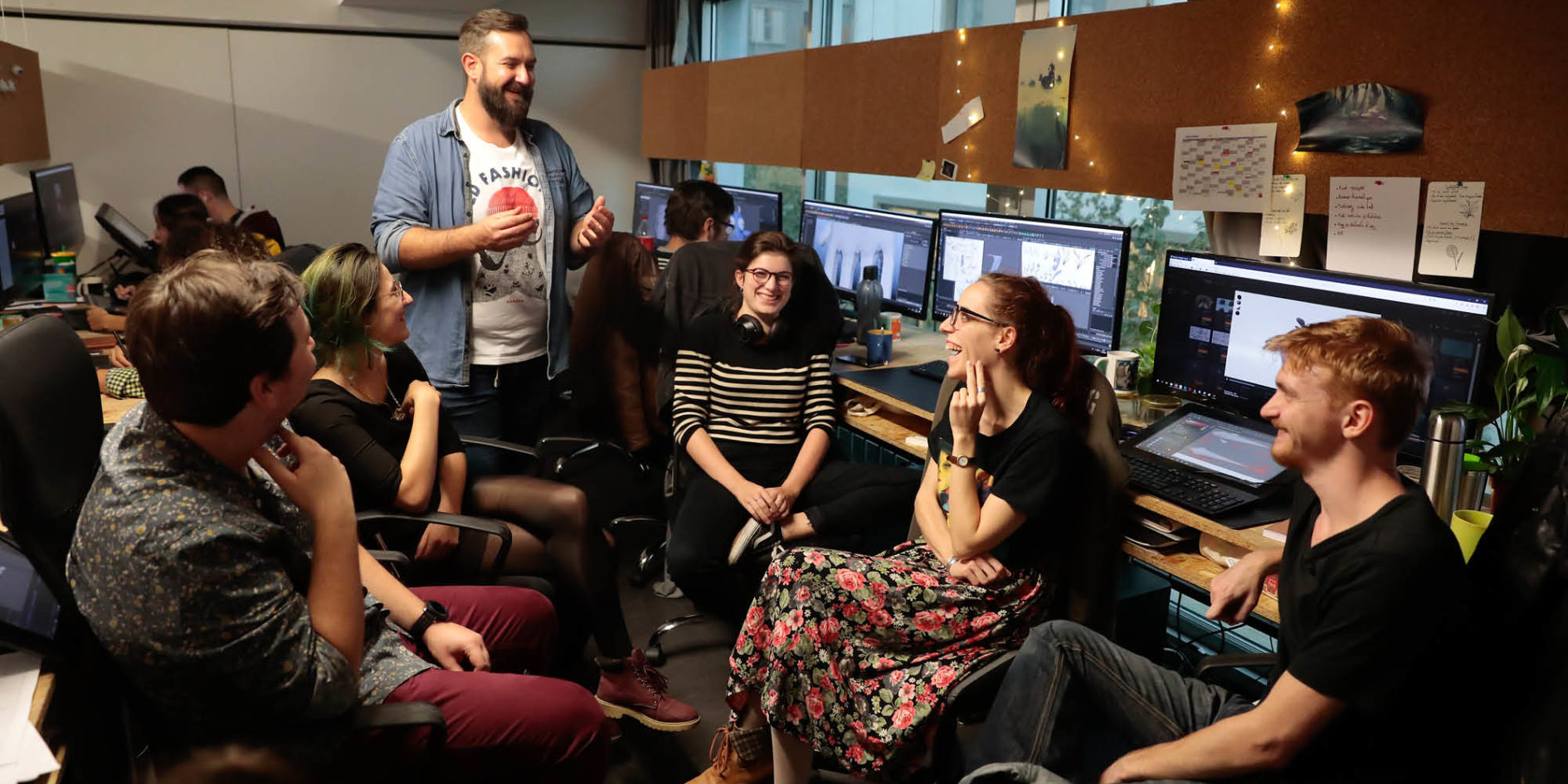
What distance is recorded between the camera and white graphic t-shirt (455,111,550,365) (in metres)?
2.69

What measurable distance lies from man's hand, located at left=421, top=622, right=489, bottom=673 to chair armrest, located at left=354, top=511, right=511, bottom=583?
0.34m

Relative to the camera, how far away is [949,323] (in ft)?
7.16

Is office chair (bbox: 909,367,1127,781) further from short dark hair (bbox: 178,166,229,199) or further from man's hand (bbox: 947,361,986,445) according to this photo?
short dark hair (bbox: 178,166,229,199)

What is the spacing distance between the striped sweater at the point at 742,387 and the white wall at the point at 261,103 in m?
3.73

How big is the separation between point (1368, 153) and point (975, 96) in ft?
3.84

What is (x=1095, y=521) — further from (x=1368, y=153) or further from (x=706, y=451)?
(x=706, y=451)

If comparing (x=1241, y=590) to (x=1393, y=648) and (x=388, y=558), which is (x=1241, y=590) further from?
(x=388, y=558)

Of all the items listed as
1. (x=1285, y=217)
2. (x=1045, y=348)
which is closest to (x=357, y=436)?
(x=1045, y=348)

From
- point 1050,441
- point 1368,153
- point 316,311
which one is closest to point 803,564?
point 1050,441

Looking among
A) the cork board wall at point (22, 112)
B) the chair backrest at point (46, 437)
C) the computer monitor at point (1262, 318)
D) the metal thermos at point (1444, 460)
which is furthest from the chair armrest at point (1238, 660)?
the cork board wall at point (22, 112)

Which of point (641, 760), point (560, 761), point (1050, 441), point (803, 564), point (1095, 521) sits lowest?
point (641, 760)

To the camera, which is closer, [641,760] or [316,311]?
[316,311]

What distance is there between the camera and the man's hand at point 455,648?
170 cm

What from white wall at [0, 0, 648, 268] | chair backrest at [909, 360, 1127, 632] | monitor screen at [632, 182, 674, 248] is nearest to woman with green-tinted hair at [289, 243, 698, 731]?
chair backrest at [909, 360, 1127, 632]
